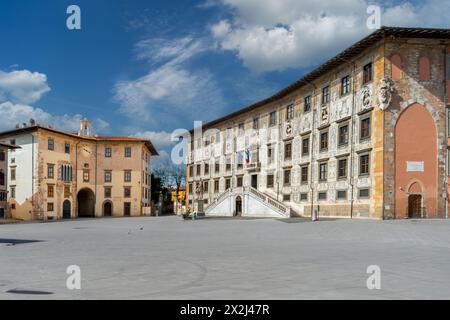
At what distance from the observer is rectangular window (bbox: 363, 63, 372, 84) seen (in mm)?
31125

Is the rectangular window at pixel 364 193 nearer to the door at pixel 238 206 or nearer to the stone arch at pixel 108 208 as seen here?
the door at pixel 238 206

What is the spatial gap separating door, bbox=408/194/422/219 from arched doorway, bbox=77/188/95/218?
44718 millimetres

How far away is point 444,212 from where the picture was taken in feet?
95.6

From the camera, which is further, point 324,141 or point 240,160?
point 240,160

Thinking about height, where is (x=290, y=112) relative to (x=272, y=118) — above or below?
above

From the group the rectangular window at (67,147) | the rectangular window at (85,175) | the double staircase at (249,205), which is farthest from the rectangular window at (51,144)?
the double staircase at (249,205)

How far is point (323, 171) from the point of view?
121ft

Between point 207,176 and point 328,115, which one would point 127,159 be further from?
point 328,115

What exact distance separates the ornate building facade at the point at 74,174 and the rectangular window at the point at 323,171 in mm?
32761

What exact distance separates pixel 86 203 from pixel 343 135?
4186 centimetres

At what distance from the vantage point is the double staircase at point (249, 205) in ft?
128

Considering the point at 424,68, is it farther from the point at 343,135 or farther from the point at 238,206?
the point at 238,206

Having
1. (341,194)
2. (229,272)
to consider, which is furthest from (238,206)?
(229,272)
